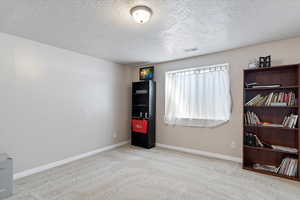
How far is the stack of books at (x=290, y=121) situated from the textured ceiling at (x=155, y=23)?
1365 mm

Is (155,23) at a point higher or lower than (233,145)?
higher

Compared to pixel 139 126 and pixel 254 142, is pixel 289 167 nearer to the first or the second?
pixel 254 142

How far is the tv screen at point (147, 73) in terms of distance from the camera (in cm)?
436

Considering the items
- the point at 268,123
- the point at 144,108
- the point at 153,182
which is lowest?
the point at 153,182

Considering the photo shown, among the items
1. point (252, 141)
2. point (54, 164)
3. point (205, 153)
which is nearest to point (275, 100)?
point (252, 141)

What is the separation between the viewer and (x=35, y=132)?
9.11 feet

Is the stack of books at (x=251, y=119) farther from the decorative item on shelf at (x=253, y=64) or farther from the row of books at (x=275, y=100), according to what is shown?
the decorative item on shelf at (x=253, y=64)

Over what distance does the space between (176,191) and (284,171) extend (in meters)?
1.90

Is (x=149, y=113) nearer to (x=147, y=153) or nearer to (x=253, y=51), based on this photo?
(x=147, y=153)

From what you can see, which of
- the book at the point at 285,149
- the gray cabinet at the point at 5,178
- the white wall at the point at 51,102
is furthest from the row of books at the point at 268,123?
the gray cabinet at the point at 5,178

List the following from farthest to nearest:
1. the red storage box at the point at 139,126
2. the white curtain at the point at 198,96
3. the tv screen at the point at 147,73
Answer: the tv screen at the point at 147,73
the red storage box at the point at 139,126
the white curtain at the point at 198,96

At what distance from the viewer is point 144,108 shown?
452 centimetres

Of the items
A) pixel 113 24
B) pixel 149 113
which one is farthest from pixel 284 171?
pixel 113 24

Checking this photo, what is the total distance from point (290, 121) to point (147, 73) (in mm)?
3226
